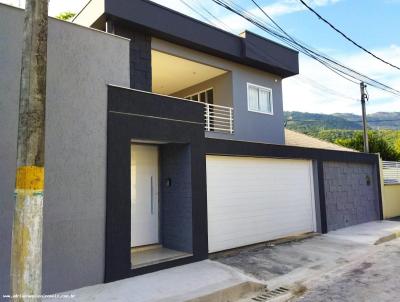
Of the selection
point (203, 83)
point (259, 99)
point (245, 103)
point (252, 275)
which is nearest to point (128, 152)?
point (252, 275)

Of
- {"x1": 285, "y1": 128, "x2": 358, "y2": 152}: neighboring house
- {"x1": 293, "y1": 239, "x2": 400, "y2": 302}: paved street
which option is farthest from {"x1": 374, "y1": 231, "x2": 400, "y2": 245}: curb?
{"x1": 285, "y1": 128, "x2": 358, "y2": 152}: neighboring house

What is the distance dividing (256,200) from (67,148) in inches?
225

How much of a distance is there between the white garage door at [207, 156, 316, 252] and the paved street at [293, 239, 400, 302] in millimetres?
2558

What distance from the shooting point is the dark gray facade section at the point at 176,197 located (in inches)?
299

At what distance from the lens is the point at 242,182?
9.28 m

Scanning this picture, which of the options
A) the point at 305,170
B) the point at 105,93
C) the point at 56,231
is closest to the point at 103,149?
the point at 105,93

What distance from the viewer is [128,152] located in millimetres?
6531

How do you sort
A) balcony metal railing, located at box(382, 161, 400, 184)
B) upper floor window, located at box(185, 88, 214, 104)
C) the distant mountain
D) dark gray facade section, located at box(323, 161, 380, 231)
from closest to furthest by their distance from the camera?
dark gray facade section, located at box(323, 161, 380, 231) → upper floor window, located at box(185, 88, 214, 104) → balcony metal railing, located at box(382, 161, 400, 184) → the distant mountain

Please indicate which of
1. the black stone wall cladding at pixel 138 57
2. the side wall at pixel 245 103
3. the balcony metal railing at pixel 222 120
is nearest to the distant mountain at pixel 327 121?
the side wall at pixel 245 103

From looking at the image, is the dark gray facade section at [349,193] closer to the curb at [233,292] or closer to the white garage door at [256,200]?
the white garage door at [256,200]

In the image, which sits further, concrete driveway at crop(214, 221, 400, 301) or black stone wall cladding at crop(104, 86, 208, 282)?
concrete driveway at crop(214, 221, 400, 301)

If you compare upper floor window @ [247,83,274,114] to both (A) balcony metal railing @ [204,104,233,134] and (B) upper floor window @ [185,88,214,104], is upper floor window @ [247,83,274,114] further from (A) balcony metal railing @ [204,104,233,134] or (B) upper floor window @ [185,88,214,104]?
(B) upper floor window @ [185,88,214,104]

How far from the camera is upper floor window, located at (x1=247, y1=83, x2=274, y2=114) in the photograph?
41.1 ft

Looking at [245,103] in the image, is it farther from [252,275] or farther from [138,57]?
[252,275]
